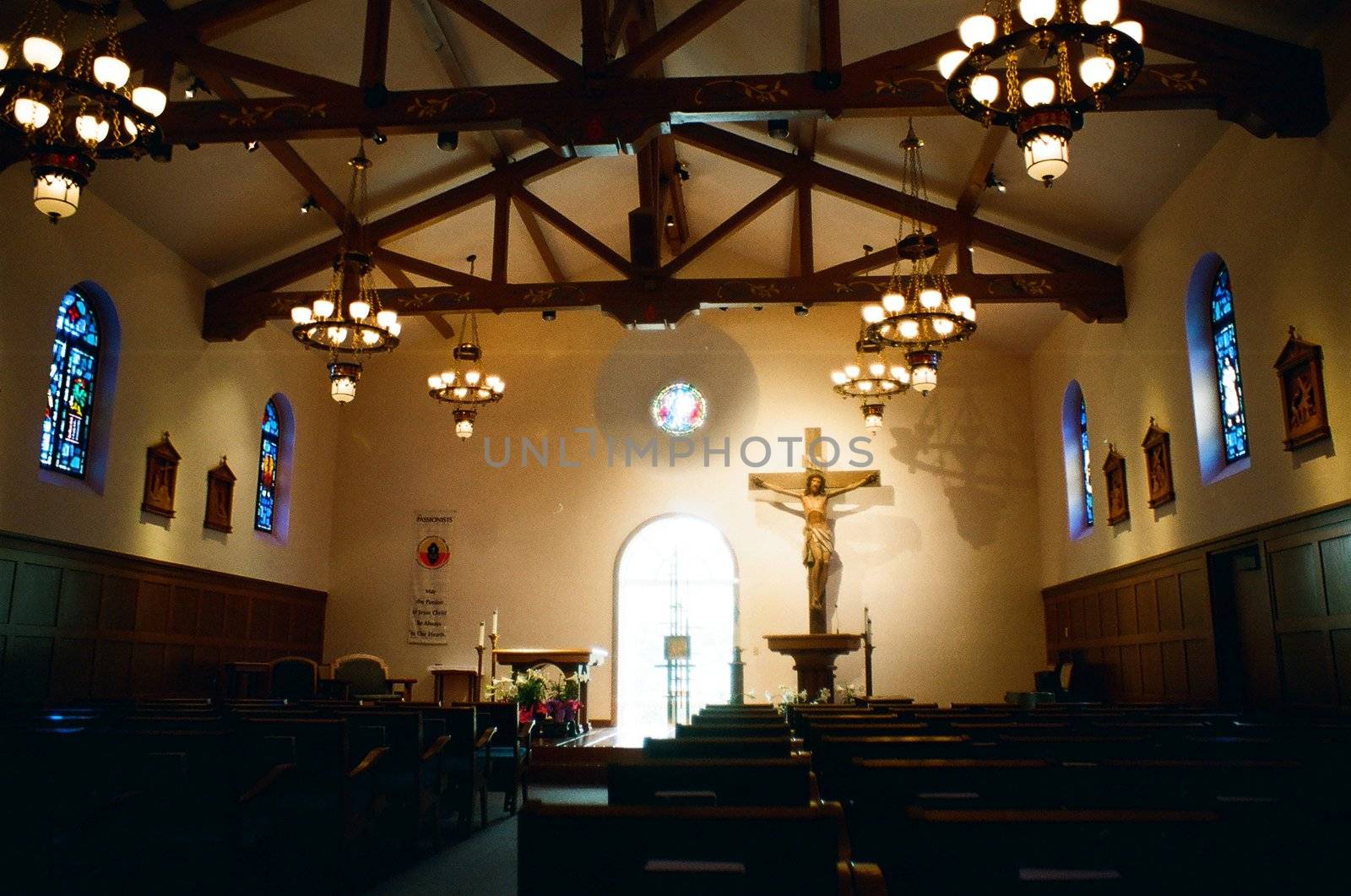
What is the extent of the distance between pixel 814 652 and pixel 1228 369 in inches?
223

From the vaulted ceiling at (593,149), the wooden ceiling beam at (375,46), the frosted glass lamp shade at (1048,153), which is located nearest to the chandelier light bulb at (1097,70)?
the frosted glass lamp shade at (1048,153)

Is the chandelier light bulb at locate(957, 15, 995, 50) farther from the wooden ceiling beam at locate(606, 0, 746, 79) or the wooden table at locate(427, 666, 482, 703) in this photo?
the wooden table at locate(427, 666, 482, 703)

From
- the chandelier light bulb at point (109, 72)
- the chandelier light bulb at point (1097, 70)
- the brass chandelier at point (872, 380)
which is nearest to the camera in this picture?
the chandelier light bulb at point (1097, 70)

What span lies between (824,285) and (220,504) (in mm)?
7638

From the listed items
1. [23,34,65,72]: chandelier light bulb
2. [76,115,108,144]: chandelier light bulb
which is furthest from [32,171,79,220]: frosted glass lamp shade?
[23,34,65,72]: chandelier light bulb

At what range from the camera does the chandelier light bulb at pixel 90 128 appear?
17.6ft

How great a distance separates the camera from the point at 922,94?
25.7 ft

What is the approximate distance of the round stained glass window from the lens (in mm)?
15250

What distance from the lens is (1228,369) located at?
9438 millimetres

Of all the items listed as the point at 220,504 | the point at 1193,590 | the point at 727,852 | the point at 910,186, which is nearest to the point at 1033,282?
the point at 910,186

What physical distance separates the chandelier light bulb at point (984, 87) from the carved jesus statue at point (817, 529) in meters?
9.41

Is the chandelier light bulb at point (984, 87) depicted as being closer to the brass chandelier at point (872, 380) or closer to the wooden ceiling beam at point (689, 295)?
the brass chandelier at point (872, 380)

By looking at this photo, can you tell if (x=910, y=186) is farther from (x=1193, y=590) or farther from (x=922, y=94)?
(x=1193, y=590)

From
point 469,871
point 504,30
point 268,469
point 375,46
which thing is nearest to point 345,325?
point 375,46
